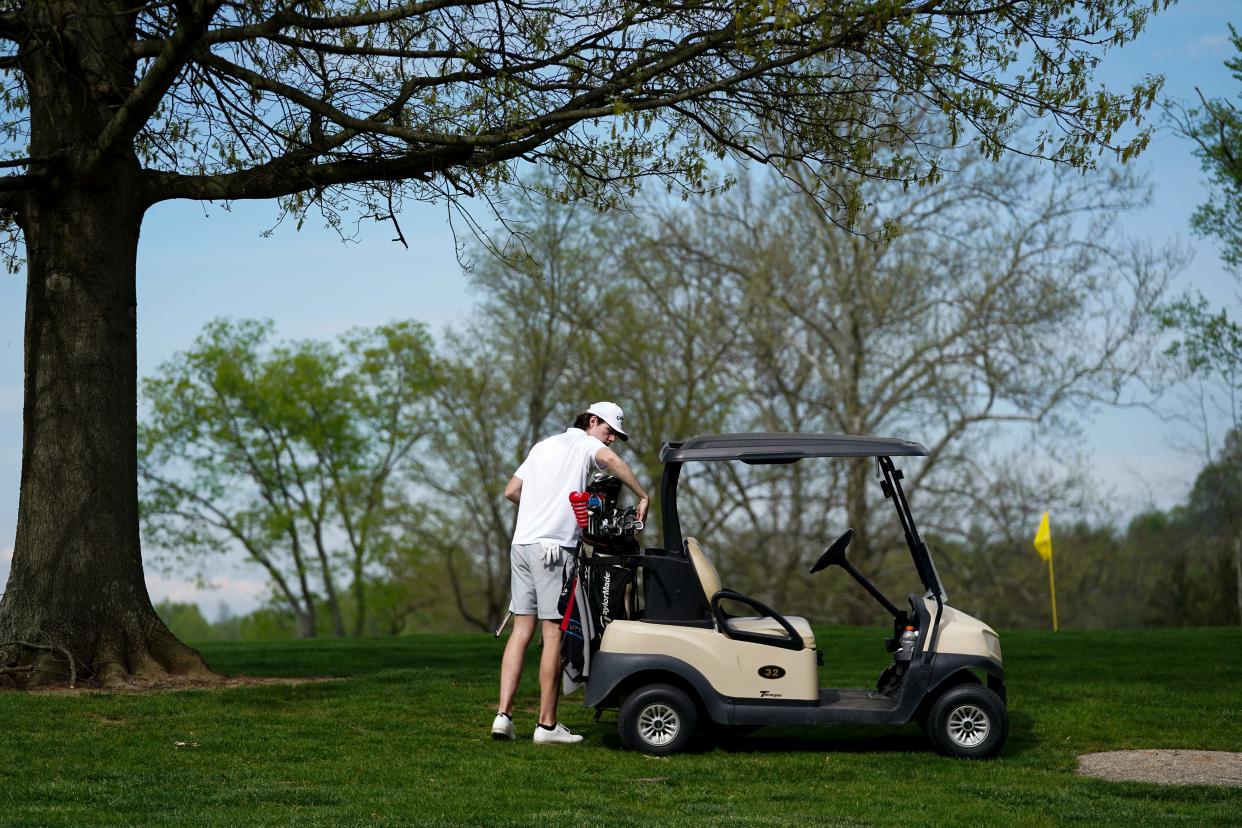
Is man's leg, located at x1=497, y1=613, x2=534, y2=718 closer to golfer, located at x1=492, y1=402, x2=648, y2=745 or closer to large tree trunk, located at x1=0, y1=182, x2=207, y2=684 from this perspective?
golfer, located at x1=492, y1=402, x2=648, y2=745

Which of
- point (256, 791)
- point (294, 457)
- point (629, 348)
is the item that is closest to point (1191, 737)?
point (256, 791)

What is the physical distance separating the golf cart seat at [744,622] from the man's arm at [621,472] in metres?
0.37

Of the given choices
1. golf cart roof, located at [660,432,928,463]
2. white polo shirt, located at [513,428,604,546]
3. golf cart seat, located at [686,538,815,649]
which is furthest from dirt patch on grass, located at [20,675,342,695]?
golf cart roof, located at [660,432,928,463]

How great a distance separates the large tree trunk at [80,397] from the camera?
10.7m

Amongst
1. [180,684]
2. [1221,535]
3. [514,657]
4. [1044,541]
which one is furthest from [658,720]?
[1221,535]

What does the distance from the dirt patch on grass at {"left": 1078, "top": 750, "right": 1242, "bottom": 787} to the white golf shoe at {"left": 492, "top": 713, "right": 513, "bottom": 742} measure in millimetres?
3427

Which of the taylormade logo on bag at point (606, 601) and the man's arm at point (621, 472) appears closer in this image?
the man's arm at point (621, 472)

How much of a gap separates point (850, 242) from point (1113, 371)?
6.44 meters

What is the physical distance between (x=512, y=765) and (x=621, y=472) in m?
1.81

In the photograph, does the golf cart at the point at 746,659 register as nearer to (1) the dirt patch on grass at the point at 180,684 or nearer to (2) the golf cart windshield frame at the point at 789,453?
(2) the golf cart windshield frame at the point at 789,453

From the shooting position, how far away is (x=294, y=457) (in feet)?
148

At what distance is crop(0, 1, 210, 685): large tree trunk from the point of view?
10.7 meters

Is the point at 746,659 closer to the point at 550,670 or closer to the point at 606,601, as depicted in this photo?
the point at 606,601

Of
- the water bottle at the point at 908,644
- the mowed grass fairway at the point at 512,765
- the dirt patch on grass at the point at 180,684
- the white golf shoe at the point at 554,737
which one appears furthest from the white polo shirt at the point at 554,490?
the dirt patch on grass at the point at 180,684
